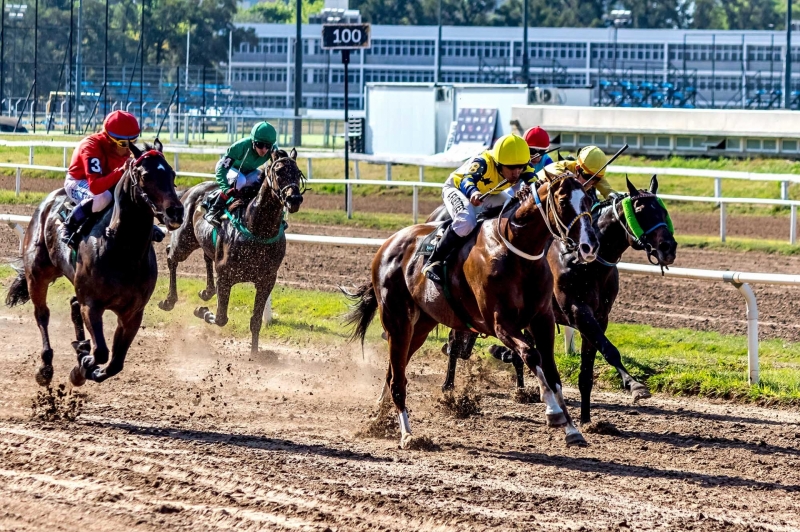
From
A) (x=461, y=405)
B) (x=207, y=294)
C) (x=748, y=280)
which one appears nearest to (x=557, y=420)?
(x=461, y=405)

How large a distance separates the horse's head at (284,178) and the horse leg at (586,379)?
270 centimetres

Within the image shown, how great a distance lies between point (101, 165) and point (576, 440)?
3467 millimetres

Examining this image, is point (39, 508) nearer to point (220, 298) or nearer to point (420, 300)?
point (420, 300)

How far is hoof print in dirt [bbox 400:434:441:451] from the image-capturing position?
664cm

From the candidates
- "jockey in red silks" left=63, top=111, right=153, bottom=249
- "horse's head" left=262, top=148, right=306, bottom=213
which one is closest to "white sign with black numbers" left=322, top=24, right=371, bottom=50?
"horse's head" left=262, top=148, right=306, bottom=213

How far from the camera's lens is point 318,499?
17.4ft

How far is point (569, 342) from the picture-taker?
9.40m

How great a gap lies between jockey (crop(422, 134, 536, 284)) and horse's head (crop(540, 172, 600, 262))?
0.67m

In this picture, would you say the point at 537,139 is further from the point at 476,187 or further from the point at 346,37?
the point at 346,37

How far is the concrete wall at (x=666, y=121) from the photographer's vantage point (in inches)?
922

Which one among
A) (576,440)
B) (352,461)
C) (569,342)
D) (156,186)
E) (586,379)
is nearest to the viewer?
(352,461)

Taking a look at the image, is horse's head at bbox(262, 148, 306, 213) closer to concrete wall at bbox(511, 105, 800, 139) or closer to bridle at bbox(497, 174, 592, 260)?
bridle at bbox(497, 174, 592, 260)

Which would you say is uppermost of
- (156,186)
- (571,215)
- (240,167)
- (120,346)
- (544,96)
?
(544,96)

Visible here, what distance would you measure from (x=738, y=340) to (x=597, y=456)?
3.63 m
